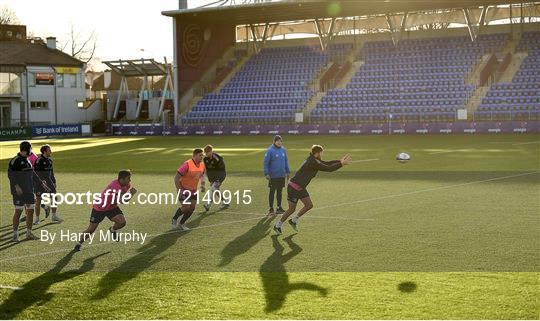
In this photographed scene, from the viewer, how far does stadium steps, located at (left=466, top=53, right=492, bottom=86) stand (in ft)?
192

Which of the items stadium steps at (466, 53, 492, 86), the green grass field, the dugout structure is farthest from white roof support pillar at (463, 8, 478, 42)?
the green grass field

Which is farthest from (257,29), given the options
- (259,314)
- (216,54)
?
(259,314)

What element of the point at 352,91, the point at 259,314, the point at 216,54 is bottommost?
the point at 259,314

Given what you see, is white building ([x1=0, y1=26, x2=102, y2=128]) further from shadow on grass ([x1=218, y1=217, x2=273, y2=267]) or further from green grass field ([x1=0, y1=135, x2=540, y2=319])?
shadow on grass ([x1=218, y1=217, x2=273, y2=267])

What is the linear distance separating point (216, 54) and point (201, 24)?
3845 millimetres

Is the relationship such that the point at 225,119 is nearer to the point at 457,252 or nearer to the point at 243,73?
the point at 243,73

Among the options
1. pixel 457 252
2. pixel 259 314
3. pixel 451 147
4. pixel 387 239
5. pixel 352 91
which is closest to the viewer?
pixel 259 314

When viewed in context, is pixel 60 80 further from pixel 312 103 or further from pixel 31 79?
pixel 312 103

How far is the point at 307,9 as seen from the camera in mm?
62375

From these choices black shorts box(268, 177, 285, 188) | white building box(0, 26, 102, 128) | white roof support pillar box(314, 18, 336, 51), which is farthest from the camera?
white building box(0, 26, 102, 128)

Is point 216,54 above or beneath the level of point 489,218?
above

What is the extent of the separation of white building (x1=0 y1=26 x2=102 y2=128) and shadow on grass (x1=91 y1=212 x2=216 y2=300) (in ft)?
189

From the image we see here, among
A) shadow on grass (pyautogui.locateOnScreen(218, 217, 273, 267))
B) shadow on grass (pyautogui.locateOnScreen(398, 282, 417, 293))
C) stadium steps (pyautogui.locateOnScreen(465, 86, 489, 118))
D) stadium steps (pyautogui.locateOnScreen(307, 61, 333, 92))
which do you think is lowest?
shadow on grass (pyautogui.locateOnScreen(398, 282, 417, 293))

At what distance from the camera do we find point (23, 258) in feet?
43.8
